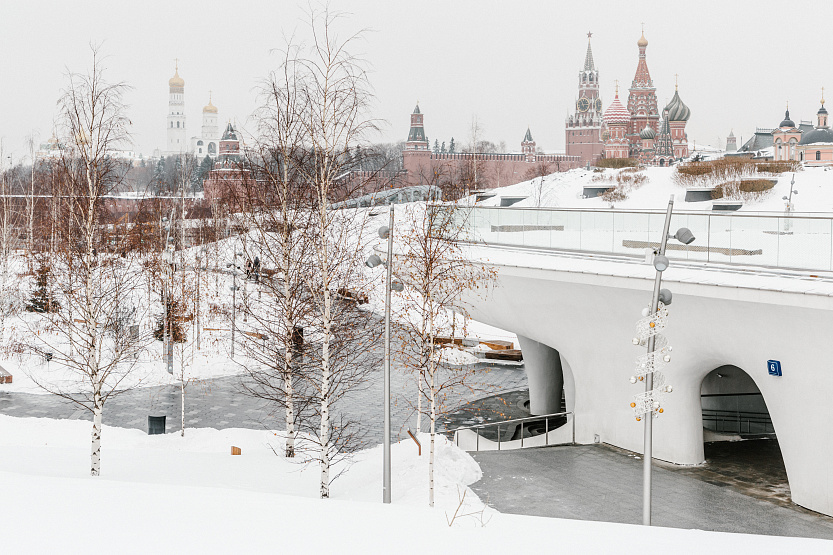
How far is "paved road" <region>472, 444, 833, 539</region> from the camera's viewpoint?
14.0 m

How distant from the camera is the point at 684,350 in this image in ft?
55.0

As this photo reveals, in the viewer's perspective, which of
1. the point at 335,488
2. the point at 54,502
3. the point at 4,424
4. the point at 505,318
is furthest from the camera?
the point at 4,424

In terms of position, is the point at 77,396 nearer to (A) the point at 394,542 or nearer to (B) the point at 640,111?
(A) the point at 394,542

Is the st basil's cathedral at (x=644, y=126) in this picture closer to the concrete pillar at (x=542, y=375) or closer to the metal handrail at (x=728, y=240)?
the concrete pillar at (x=542, y=375)

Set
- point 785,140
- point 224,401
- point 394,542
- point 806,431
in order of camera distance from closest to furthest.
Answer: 1. point 394,542
2. point 806,431
3. point 224,401
4. point 785,140

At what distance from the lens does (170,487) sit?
10.2 metres

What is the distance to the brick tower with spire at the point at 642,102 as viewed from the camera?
436ft

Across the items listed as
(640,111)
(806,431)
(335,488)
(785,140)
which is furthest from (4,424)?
(640,111)

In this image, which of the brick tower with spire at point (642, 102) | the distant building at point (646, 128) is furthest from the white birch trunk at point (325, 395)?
the brick tower with spire at point (642, 102)

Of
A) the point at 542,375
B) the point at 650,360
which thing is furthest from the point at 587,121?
the point at 650,360

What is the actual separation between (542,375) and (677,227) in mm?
8808

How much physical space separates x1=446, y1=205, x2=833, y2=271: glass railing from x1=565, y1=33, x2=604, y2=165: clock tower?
138 metres

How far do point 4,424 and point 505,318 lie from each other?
15294 millimetres

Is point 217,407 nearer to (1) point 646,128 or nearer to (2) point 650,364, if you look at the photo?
(2) point 650,364
